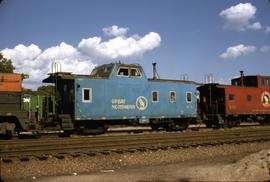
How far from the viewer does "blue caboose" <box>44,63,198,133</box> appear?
20.6 meters

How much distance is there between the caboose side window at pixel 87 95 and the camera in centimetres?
2067

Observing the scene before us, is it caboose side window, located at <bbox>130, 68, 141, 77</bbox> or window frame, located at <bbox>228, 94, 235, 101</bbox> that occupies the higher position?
caboose side window, located at <bbox>130, 68, 141, 77</bbox>

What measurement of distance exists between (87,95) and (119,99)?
7.18 ft

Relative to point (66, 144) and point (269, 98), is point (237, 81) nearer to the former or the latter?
point (269, 98)

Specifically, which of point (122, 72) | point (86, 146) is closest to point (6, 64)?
point (122, 72)

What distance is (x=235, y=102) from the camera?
1155 inches

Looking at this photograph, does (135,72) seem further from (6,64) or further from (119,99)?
(6,64)

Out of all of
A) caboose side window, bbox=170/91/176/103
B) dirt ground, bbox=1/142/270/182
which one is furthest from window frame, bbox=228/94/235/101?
dirt ground, bbox=1/142/270/182

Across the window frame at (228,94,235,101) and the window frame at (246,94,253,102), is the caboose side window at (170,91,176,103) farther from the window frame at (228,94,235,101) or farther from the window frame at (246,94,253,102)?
the window frame at (246,94,253,102)

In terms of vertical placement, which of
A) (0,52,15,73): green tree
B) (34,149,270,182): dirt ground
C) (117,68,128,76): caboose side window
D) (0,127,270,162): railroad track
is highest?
(0,52,15,73): green tree

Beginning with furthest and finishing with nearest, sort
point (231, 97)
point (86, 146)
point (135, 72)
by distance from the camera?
1. point (231, 97)
2. point (135, 72)
3. point (86, 146)

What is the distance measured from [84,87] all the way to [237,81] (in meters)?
18.3

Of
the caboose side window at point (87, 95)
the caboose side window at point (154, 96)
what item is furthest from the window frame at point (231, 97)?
the caboose side window at point (87, 95)

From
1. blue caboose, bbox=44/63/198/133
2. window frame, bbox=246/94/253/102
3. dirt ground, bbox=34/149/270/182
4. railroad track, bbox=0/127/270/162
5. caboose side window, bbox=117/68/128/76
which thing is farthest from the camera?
window frame, bbox=246/94/253/102
